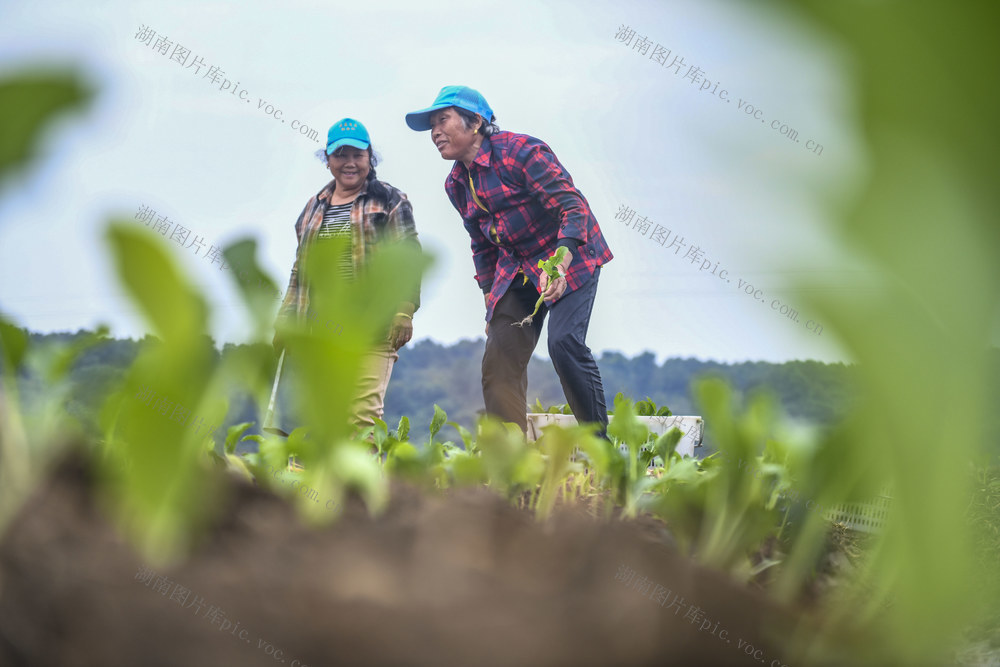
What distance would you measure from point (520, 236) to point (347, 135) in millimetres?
692

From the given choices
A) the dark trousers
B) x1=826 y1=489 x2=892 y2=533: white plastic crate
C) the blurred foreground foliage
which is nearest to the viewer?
the blurred foreground foliage

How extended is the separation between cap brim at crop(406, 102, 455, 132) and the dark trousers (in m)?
0.64

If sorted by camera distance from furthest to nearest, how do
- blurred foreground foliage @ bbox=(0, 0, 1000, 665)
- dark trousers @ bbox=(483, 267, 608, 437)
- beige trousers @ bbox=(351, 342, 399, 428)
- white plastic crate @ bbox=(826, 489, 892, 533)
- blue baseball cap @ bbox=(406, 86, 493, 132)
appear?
1. blue baseball cap @ bbox=(406, 86, 493, 132)
2. beige trousers @ bbox=(351, 342, 399, 428)
3. dark trousers @ bbox=(483, 267, 608, 437)
4. white plastic crate @ bbox=(826, 489, 892, 533)
5. blurred foreground foliage @ bbox=(0, 0, 1000, 665)

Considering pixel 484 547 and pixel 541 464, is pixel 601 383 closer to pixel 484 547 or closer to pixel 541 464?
pixel 541 464

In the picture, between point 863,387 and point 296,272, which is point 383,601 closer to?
point 863,387

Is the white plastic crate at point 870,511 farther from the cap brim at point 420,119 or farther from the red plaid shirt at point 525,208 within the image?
the cap brim at point 420,119

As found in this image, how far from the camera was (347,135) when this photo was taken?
2.43 meters

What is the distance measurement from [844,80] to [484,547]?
17 centimetres

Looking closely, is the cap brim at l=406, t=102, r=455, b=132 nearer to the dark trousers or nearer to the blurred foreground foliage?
the dark trousers

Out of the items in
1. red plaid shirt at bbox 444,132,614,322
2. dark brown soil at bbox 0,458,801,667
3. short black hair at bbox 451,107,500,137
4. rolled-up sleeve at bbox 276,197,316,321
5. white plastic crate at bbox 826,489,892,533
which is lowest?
dark brown soil at bbox 0,458,801,667

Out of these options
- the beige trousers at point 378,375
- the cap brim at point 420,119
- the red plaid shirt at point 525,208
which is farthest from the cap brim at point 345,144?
the beige trousers at point 378,375

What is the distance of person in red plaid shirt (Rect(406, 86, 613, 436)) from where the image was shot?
2051mm

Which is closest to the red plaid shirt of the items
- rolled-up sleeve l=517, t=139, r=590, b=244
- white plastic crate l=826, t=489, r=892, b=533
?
rolled-up sleeve l=517, t=139, r=590, b=244

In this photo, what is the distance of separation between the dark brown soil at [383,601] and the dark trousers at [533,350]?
5.10 ft
